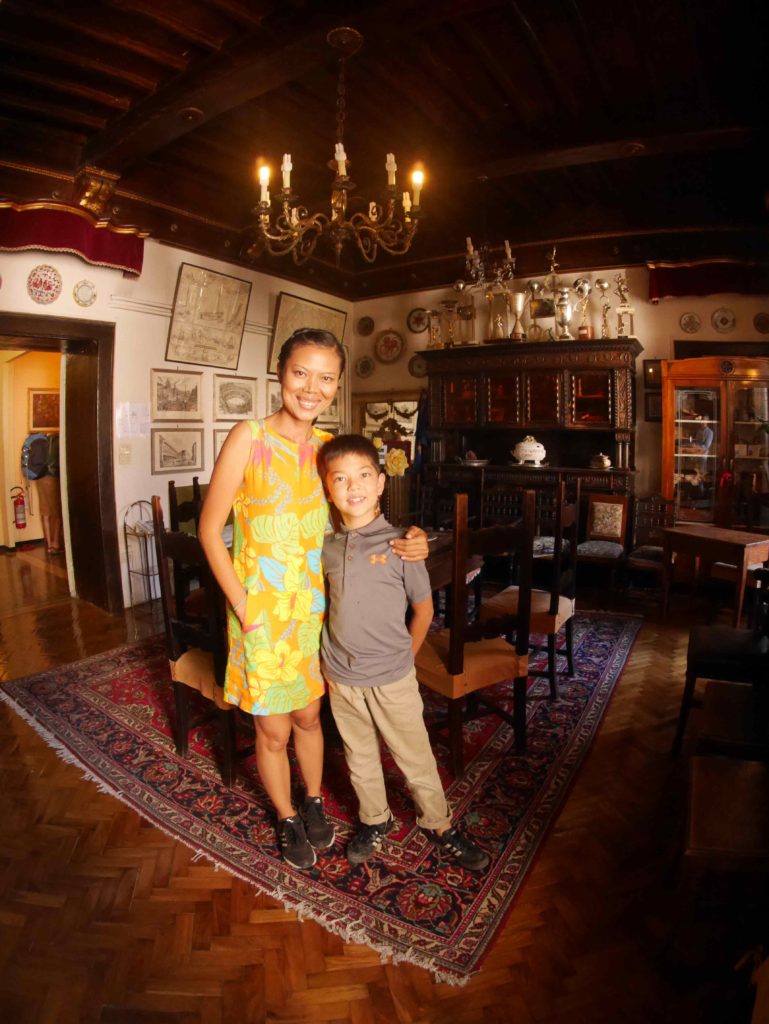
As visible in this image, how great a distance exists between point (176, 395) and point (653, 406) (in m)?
4.54

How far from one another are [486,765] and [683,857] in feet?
4.07

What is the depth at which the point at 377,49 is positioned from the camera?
3.35m

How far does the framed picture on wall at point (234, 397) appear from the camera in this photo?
5867 millimetres

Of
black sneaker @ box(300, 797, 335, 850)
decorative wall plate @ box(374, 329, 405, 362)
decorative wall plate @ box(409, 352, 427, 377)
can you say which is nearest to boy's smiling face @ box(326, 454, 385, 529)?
black sneaker @ box(300, 797, 335, 850)

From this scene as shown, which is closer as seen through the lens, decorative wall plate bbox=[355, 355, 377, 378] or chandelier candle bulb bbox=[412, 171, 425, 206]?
chandelier candle bulb bbox=[412, 171, 425, 206]

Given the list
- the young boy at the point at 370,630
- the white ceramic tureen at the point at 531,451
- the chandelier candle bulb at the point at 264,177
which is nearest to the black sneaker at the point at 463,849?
the young boy at the point at 370,630

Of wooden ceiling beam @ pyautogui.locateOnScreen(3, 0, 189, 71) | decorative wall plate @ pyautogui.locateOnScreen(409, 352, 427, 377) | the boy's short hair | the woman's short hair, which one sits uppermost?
wooden ceiling beam @ pyautogui.locateOnScreen(3, 0, 189, 71)

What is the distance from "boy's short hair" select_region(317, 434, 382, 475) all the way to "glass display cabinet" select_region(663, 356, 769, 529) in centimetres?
430

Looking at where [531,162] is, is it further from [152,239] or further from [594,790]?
[594,790]

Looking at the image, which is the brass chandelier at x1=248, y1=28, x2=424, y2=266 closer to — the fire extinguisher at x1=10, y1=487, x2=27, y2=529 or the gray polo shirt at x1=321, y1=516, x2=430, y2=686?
the gray polo shirt at x1=321, y1=516, x2=430, y2=686

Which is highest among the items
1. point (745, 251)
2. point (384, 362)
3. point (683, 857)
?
point (745, 251)

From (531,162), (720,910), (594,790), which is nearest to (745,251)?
(531,162)

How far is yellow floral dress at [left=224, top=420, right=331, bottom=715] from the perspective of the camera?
1788 mm

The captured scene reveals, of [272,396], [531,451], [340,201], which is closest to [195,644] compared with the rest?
[340,201]
